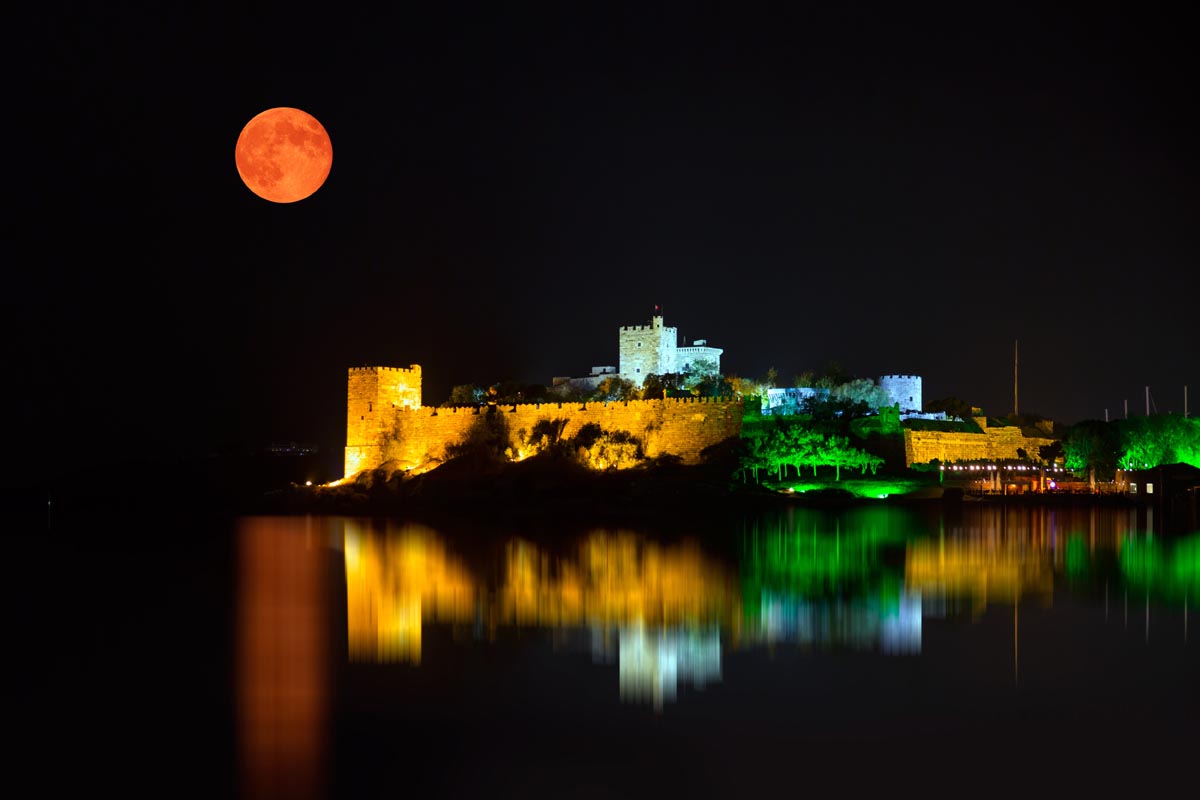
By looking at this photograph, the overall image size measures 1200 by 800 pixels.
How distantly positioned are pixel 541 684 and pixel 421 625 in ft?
10.3

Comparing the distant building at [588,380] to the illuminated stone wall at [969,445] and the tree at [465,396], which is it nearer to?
the tree at [465,396]

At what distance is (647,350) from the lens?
44.3 metres

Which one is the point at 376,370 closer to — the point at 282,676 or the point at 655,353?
the point at 655,353

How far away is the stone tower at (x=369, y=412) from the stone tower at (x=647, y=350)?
11622 millimetres

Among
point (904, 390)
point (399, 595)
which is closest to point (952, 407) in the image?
point (904, 390)

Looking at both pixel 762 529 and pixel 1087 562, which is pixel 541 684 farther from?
pixel 762 529

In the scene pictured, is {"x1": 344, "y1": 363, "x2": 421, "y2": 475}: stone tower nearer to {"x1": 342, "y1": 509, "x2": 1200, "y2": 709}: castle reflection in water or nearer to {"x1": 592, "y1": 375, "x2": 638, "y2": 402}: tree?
{"x1": 592, "y1": 375, "x2": 638, "y2": 402}: tree

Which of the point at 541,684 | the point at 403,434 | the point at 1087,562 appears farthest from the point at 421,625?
the point at 403,434

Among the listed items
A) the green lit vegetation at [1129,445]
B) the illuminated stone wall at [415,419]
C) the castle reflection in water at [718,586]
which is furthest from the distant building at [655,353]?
the castle reflection in water at [718,586]

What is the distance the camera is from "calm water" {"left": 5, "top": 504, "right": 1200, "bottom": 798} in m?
6.59

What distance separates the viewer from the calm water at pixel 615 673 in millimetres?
6586

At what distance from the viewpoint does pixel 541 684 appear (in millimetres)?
8688

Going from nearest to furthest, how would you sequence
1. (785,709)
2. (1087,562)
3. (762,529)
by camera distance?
(785,709), (1087,562), (762,529)

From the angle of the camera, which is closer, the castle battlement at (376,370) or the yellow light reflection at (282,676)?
the yellow light reflection at (282,676)
